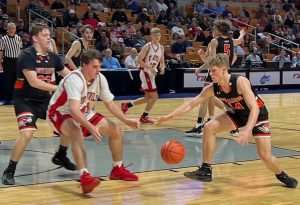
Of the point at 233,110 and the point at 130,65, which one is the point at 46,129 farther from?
the point at 130,65

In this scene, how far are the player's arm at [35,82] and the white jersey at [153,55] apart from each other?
5.22 metres

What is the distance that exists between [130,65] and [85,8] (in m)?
4.61

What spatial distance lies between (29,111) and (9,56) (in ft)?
27.1

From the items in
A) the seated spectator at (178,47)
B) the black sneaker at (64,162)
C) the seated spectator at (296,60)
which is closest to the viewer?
the black sneaker at (64,162)

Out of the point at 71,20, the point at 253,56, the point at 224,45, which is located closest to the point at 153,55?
the point at 224,45

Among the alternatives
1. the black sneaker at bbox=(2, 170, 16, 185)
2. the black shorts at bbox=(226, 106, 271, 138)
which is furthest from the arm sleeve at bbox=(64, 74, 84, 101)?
the black shorts at bbox=(226, 106, 271, 138)

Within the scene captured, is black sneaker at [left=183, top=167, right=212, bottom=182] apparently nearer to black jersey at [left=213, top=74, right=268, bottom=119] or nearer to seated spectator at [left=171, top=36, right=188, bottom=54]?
black jersey at [left=213, top=74, right=268, bottom=119]

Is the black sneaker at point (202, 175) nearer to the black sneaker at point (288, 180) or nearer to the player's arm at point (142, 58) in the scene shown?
the black sneaker at point (288, 180)

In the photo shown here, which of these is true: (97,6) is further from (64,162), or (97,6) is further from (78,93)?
(78,93)

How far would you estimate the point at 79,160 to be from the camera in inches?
247

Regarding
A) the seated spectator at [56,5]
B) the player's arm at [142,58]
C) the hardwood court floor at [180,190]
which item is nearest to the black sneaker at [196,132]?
the player's arm at [142,58]

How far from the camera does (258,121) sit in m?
6.75

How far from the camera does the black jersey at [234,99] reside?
260 inches

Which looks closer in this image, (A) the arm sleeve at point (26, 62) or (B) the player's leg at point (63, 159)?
(A) the arm sleeve at point (26, 62)
